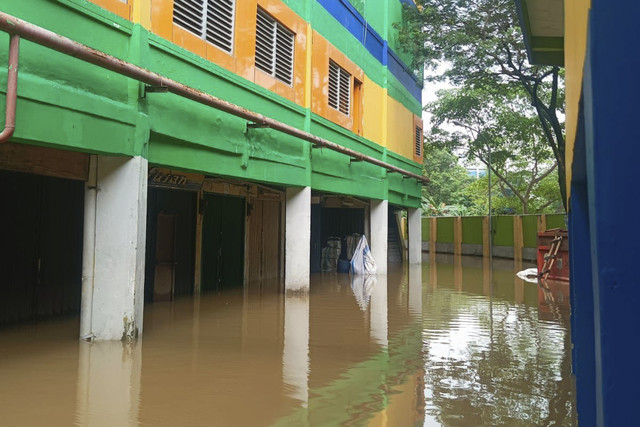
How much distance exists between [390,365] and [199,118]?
4.85 m

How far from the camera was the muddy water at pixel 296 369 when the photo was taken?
4926mm

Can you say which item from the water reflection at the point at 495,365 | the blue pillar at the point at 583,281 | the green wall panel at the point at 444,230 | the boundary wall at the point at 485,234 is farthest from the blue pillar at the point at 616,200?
the green wall panel at the point at 444,230

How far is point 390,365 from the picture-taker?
6777 millimetres

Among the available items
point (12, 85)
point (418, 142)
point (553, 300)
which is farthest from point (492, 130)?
point (12, 85)

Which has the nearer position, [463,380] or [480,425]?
[480,425]

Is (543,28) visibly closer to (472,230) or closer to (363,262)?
(363,262)

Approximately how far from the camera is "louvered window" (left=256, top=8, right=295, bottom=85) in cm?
1132

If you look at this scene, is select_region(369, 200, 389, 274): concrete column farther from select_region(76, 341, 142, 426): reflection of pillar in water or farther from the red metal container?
select_region(76, 341, 142, 426): reflection of pillar in water

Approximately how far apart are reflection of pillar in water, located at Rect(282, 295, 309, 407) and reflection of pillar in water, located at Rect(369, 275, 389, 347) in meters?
1.08

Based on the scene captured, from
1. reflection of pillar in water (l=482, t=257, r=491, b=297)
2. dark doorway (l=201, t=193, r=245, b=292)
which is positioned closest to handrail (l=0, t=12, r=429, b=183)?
dark doorway (l=201, t=193, r=245, b=292)

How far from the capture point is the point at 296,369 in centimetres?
646

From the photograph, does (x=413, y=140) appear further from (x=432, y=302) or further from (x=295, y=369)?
(x=295, y=369)

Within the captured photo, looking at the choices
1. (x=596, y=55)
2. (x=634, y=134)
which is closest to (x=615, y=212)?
(x=634, y=134)

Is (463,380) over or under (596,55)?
under
